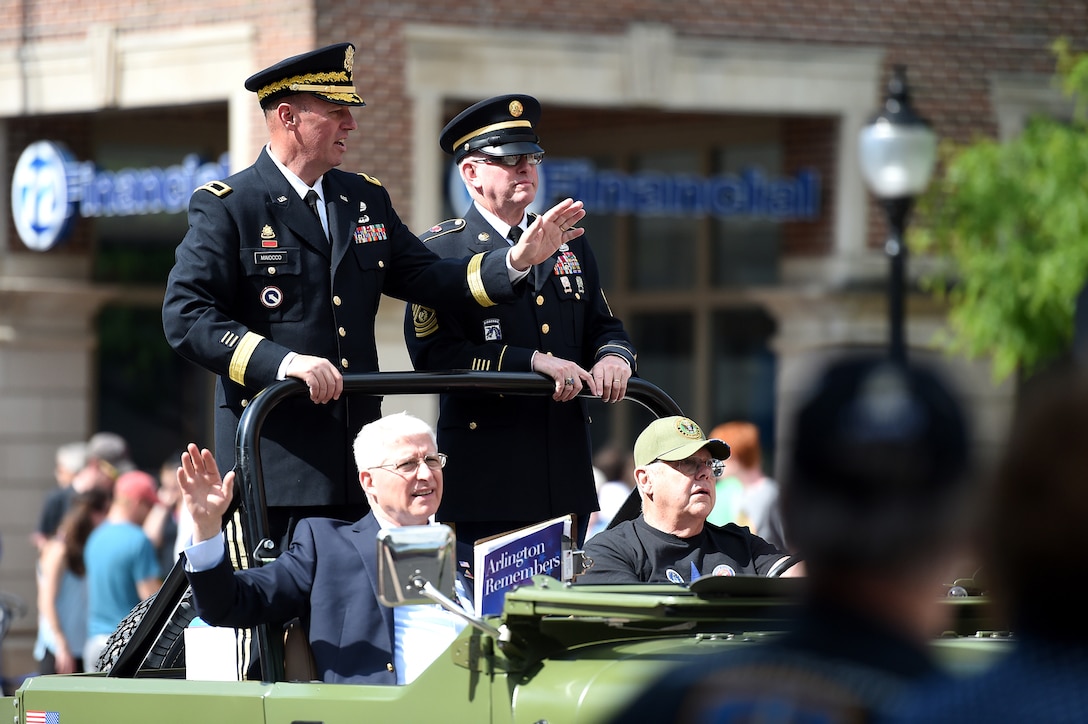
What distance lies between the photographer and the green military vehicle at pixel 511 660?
3.22 m

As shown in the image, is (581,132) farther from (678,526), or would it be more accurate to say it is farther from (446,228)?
(678,526)

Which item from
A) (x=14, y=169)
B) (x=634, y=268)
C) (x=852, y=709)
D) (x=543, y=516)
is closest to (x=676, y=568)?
(x=543, y=516)

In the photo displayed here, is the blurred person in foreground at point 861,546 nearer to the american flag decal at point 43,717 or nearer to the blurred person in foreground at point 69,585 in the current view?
the american flag decal at point 43,717

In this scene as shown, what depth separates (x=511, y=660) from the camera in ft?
11.0

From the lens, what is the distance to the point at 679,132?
16.3m

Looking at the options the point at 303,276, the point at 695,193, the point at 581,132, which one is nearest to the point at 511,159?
the point at 303,276

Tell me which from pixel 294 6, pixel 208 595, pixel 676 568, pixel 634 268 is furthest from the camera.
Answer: pixel 634 268

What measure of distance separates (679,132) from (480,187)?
11196 mm

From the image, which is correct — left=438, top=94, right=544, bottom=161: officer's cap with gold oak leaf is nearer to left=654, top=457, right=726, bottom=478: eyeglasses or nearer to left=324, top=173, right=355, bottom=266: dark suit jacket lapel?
left=324, top=173, right=355, bottom=266: dark suit jacket lapel

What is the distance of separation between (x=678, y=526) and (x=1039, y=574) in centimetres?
350

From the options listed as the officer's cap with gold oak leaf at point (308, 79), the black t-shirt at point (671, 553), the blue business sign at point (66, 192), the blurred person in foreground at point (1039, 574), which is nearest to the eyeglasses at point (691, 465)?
the black t-shirt at point (671, 553)

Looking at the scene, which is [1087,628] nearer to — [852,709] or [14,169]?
[852,709]

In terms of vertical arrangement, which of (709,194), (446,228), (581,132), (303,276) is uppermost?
(581,132)

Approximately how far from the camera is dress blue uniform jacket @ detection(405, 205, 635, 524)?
5.15 metres
